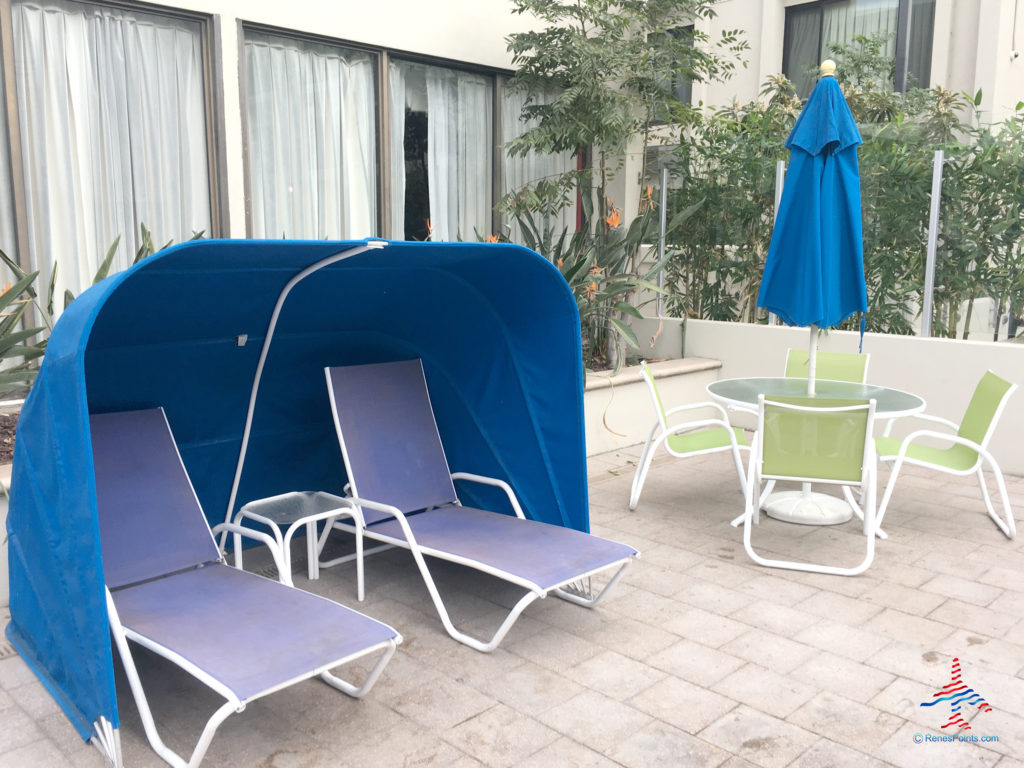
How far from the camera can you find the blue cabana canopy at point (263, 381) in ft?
9.43

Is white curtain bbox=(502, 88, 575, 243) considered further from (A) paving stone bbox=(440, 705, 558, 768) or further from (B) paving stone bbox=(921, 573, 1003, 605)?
(A) paving stone bbox=(440, 705, 558, 768)

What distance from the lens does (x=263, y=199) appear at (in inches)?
270

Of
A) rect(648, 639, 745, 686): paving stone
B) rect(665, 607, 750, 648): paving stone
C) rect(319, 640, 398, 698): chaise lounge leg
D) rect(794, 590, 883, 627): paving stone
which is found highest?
rect(319, 640, 398, 698): chaise lounge leg

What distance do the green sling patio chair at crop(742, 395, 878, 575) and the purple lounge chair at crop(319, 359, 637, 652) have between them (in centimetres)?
99

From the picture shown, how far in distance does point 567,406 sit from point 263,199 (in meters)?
3.66

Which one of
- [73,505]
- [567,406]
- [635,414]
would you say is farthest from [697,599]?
[635,414]

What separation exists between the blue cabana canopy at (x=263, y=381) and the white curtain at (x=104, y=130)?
2.31 metres

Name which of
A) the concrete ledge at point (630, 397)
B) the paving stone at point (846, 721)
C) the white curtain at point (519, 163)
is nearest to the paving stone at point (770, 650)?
the paving stone at point (846, 721)

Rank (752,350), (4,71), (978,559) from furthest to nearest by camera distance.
Answer: (752,350) < (4,71) < (978,559)

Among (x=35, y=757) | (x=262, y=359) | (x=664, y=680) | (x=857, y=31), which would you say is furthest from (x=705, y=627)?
(x=857, y=31)

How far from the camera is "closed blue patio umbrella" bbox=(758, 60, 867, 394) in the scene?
521 centimetres

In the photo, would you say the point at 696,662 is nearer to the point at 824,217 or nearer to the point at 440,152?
the point at 824,217

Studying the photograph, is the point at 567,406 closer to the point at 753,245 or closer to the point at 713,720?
the point at 713,720

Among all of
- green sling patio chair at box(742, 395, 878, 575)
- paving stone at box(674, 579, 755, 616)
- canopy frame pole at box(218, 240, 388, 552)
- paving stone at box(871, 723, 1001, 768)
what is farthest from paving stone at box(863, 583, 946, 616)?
canopy frame pole at box(218, 240, 388, 552)
